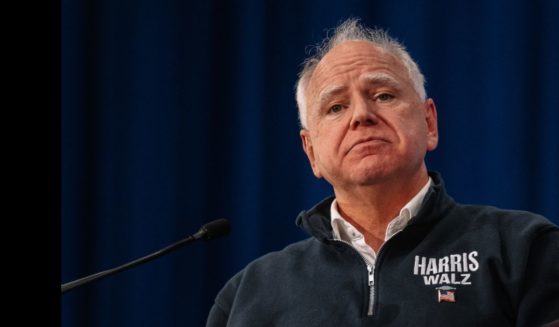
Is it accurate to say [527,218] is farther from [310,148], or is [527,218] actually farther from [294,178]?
[294,178]

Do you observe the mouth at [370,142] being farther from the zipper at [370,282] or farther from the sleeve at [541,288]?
the sleeve at [541,288]

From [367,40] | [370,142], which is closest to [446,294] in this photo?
[370,142]

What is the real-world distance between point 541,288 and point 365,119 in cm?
56

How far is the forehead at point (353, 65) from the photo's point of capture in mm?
1685

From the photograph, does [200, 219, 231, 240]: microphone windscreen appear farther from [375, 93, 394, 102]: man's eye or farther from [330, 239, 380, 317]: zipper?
[375, 93, 394, 102]: man's eye

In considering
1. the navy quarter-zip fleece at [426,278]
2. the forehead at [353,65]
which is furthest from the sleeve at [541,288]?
the forehead at [353,65]

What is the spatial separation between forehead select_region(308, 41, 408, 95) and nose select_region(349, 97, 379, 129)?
10 centimetres

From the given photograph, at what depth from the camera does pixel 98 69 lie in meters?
2.65

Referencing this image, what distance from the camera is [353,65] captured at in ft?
5.59

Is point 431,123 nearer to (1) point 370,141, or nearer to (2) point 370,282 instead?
(1) point 370,141

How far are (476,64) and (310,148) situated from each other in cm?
90

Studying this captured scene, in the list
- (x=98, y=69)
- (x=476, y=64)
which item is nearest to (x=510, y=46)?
(x=476, y=64)

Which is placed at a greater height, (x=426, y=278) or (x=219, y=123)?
(x=219, y=123)

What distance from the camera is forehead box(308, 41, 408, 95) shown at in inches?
66.3
